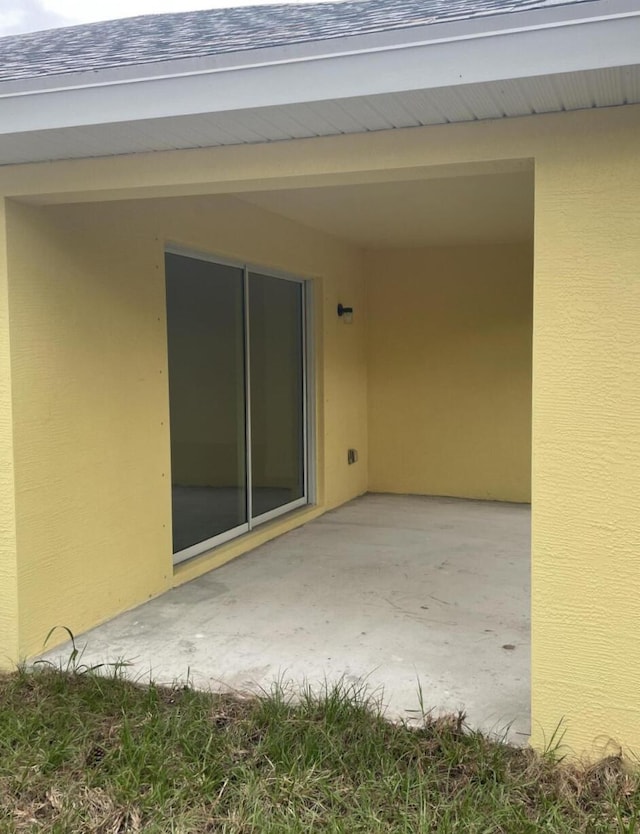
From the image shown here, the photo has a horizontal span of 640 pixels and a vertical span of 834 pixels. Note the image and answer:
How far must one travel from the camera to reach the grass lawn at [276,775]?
253cm

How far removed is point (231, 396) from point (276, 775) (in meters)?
3.60

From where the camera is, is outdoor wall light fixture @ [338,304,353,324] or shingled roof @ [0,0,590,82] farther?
outdoor wall light fixture @ [338,304,353,324]

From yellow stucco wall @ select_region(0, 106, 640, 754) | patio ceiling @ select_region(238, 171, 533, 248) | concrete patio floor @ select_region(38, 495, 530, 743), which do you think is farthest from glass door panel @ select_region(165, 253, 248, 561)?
yellow stucco wall @ select_region(0, 106, 640, 754)

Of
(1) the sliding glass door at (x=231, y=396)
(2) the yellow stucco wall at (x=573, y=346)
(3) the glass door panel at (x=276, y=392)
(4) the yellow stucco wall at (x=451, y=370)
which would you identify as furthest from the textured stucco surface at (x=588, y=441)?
(4) the yellow stucco wall at (x=451, y=370)

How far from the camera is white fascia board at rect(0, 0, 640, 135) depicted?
93.3 inches

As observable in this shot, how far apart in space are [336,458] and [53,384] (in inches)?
166

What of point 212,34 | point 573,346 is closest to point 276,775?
point 573,346

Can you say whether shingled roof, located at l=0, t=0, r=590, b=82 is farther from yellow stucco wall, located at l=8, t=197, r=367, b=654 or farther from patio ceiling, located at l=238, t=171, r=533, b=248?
patio ceiling, located at l=238, t=171, r=533, b=248

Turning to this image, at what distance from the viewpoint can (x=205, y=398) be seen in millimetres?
5684

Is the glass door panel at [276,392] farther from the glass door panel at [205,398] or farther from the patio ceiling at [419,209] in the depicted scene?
the patio ceiling at [419,209]

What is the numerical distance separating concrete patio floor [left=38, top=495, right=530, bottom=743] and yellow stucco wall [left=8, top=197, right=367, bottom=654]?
29 centimetres

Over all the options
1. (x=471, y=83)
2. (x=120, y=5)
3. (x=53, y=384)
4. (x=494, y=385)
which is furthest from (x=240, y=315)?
(x=120, y=5)

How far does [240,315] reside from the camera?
6.15 meters

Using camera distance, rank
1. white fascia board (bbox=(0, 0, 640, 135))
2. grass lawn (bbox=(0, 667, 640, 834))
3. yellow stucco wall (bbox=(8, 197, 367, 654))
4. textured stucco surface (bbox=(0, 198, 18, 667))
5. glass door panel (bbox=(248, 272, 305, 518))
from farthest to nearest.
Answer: glass door panel (bbox=(248, 272, 305, 518)) < yellow stucco wall (bbox=(8, 197, 367, 654)) < textured stucco surface (bbox=(0, 198, 18, 667)) < grass lawn (bbox=(0, 667, 640, 834)) < white fascia board (bbox=(0, 0, 640, 135))
